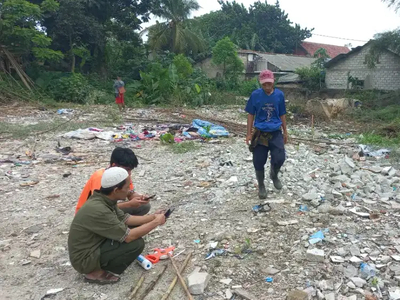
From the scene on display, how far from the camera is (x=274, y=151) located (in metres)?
4.21

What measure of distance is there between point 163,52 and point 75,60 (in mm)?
6635

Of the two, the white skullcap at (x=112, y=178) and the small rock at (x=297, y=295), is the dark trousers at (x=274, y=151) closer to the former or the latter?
the small rock at (x=297, y=295)

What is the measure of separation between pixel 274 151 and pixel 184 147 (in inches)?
144

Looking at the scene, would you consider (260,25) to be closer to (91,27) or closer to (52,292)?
(91,27)

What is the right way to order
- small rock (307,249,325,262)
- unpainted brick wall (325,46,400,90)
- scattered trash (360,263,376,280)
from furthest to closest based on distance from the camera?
unpainted brick wall (325,46,400,90) < small rock (307,249,325,262) < scattered trash (360,263,376,280)

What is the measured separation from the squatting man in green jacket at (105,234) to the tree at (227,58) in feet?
78.5

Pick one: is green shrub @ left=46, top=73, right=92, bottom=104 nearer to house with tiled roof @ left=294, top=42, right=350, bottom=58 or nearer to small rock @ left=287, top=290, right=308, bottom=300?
small rock @ left=287, top=290, right=308, bottom=300

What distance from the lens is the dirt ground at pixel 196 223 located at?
287 cm

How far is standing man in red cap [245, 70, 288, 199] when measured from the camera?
411 cm

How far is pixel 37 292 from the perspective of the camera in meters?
2.83

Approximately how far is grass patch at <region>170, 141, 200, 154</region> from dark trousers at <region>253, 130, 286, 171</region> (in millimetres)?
3194

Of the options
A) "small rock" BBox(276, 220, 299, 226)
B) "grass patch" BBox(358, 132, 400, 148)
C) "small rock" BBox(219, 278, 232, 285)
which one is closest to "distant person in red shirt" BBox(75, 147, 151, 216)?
"small rock" BBox(219, 278, 232, 285)

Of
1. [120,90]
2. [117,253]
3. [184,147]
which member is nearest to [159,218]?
[117,253]

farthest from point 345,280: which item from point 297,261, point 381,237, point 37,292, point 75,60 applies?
point 75,60
